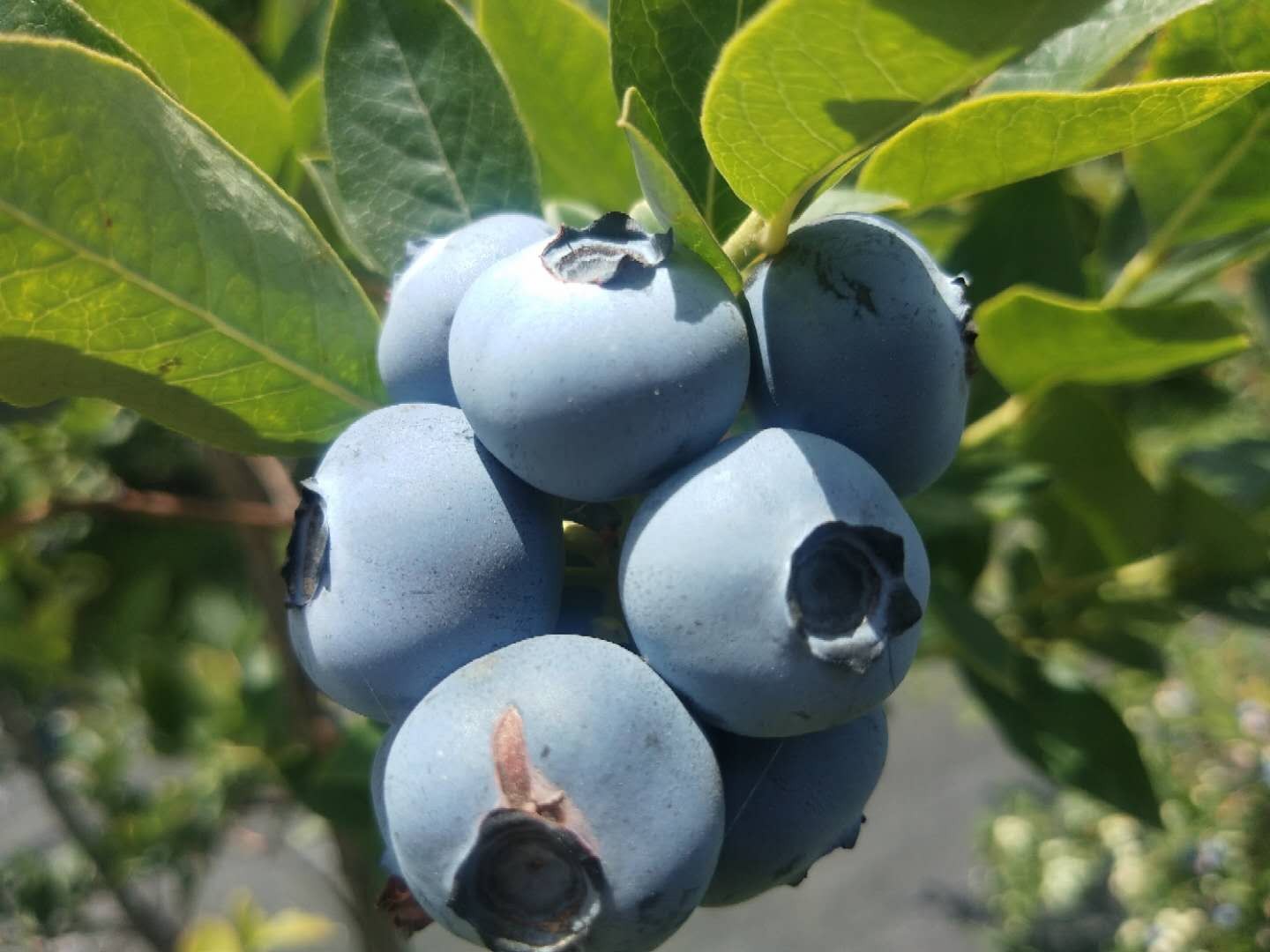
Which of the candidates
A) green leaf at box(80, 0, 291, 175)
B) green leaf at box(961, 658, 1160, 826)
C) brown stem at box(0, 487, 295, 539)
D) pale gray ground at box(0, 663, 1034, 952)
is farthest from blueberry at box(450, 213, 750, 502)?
pale gray ground at box(0, 663, 1034, 952)


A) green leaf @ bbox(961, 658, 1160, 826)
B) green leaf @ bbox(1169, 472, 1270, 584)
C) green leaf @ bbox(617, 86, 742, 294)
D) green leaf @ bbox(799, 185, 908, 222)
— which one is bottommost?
green leaf @ bbox(961, 658, 1160, 826)

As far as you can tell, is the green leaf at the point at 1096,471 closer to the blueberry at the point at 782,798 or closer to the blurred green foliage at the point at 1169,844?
the blueberry at the point at 782,798

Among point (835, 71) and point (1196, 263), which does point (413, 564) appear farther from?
point (1196, 263)

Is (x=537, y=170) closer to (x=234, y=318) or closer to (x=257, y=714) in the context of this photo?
(x=234, y=318)

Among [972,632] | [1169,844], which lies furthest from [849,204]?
[1169,844]

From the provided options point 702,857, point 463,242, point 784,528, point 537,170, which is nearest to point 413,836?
point 702,857

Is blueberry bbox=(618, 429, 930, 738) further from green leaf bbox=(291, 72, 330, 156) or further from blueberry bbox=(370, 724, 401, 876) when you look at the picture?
green leaf bbox=(291, 72, 330, 156)
